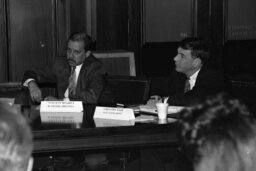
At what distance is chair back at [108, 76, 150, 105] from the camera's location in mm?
4316

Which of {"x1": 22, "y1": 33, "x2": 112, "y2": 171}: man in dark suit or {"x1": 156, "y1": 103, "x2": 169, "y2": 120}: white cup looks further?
{"x1": 22, "y1": 33, "x2": 112, "y2": 171}: man in dark suit

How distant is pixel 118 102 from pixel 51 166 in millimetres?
698

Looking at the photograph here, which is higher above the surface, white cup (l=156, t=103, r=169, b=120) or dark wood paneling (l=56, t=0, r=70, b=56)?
dark wood paneling (l=56, t=0, r=70, b=56)

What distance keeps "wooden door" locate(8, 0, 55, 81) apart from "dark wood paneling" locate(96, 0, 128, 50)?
547 mm

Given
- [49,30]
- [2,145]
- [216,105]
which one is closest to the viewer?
[2,145]

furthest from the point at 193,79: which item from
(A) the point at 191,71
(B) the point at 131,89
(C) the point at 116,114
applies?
Answer: (C) the point at 116,114

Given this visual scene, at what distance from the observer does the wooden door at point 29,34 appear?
6.32 meters

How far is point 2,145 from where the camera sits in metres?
1.11

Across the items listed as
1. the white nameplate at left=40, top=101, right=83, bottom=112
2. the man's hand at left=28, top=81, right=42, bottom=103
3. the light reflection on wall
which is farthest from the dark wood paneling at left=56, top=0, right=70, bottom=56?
the white nameplate at left=40, top=101, right=83, bottom=112

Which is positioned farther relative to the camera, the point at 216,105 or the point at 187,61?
the point at 187,61

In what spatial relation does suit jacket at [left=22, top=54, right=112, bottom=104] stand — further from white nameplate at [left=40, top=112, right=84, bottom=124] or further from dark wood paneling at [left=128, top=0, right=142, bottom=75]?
dark wood paneling at [left=128, top=0, right=142, bottom=75]

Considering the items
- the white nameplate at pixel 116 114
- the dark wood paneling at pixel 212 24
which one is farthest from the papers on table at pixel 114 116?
the dark wood paneling at pixel 212 24

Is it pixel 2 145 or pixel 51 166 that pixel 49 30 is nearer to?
pixel 51 166

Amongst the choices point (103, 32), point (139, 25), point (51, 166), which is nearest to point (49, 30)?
point (103, 32)
